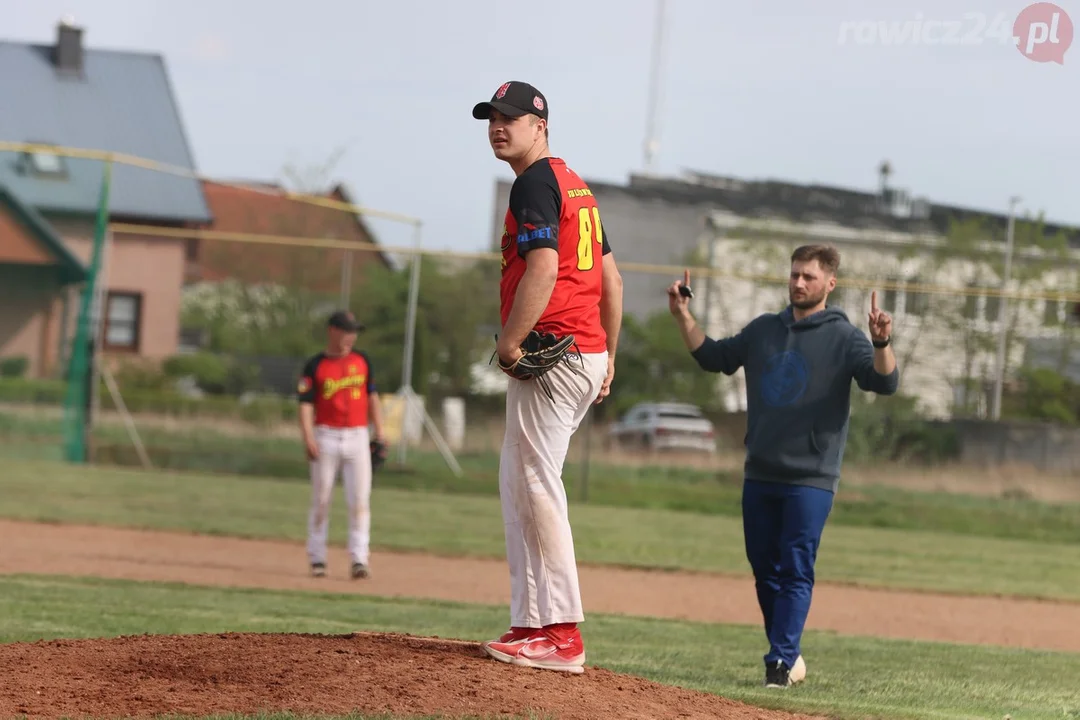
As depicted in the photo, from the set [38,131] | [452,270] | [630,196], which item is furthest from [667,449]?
[38,131]

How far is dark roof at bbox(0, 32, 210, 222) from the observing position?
34.8 m

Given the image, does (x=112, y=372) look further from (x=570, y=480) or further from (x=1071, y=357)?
(x=1071, y=357)

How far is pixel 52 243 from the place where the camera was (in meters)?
19.2

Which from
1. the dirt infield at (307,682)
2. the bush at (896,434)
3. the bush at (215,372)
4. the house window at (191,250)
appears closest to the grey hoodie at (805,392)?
the dirt infield at (307,682)

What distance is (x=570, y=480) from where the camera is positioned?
60.8 feet

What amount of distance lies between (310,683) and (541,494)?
1.00 m

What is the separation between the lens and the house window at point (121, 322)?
1956 centimetres

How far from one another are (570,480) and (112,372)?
21.8 feet

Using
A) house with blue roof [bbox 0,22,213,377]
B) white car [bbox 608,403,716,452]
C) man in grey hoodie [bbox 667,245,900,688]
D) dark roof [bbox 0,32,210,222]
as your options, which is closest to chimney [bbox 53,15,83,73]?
dark roof [bbox 0,32,210,222]

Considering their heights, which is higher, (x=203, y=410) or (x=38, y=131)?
(x=38, y=131)

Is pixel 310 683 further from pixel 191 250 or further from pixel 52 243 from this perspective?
pixel 191 250

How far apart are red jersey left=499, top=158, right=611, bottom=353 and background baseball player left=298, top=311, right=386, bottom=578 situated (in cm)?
596

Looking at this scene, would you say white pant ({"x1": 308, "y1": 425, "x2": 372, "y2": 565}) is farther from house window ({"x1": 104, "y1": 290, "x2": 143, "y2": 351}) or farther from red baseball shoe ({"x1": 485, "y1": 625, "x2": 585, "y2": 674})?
house window ({"x1": 104, "y1": 290, "x2": 143, "y2": 351})

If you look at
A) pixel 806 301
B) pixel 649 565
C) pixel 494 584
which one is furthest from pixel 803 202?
pixel 806 301
